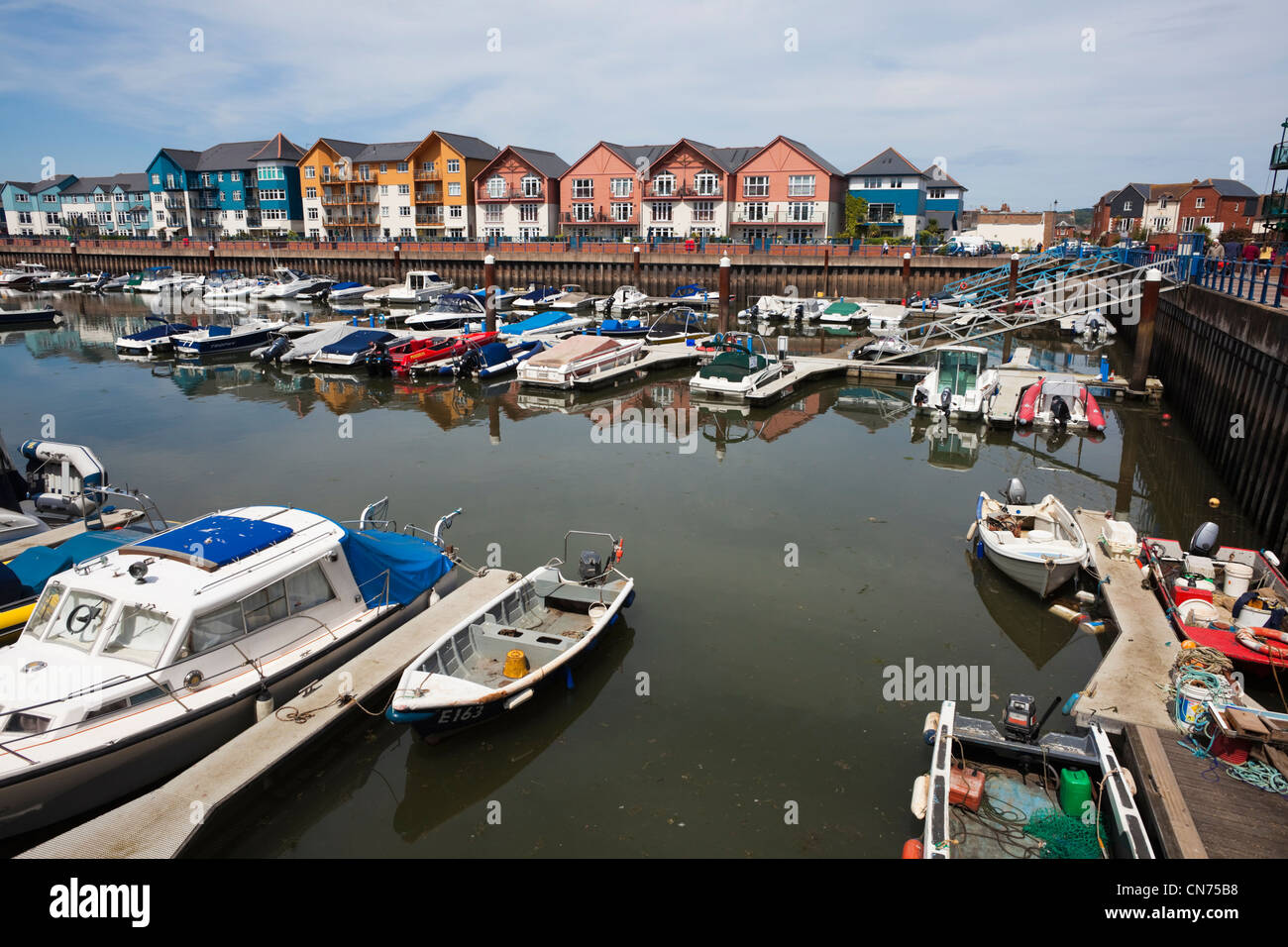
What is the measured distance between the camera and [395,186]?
8588cm

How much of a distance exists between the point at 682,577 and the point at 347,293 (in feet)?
186

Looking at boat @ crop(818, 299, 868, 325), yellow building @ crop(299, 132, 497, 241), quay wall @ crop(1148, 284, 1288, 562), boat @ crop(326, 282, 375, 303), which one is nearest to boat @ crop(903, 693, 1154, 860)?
quay wall @ crop(1148, 284, 1288, 562)

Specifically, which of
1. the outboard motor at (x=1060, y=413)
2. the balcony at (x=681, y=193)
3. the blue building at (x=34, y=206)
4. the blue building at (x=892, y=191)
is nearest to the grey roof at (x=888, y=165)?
the blue building at (x=892, y=191)

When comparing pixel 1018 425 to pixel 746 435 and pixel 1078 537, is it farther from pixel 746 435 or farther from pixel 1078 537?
pixel 1078 537

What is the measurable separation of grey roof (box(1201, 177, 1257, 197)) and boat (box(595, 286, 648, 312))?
259ft

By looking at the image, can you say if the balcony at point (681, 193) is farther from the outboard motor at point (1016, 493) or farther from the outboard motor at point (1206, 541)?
the outboard motor at point (1206, 541)

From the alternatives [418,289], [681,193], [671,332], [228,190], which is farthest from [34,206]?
[671,332]

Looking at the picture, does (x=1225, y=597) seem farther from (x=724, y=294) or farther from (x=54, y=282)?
(x=54, y=282)

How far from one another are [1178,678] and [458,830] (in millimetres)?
8812

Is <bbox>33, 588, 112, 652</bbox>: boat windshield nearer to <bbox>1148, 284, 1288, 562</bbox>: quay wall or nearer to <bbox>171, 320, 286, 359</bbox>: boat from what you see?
<bbox>1148, 284, 1288, 562</bbox>: quay wall

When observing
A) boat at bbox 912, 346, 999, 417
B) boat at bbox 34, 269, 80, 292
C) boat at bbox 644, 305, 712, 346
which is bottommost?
boat at bbox 912, 346, 999, 417

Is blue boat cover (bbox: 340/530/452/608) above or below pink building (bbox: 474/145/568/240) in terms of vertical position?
below

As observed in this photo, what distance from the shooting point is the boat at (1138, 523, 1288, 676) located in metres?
10.7
